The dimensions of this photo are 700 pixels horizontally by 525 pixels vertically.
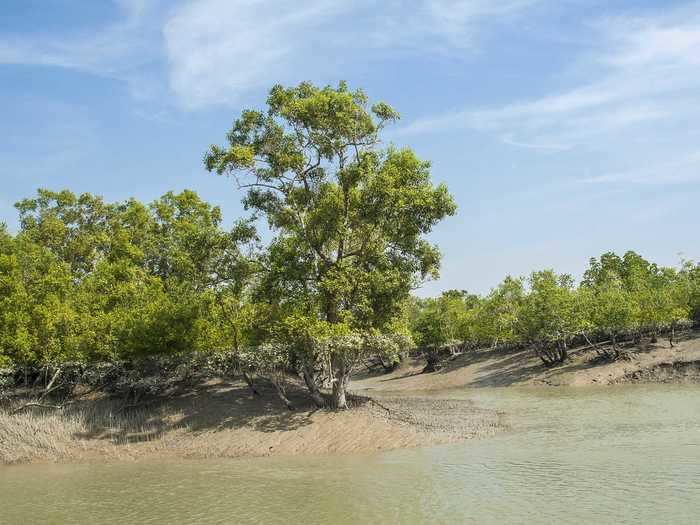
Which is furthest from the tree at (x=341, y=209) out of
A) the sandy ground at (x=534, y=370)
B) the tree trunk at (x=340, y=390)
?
the sandy ground at (x=534, y=370)

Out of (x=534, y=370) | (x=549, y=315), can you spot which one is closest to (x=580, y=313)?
(x=549, y=315)

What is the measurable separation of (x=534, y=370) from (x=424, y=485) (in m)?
39.4

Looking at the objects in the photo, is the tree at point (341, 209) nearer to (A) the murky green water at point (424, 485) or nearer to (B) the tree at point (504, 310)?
(A) the murky green water at point (424, 485)

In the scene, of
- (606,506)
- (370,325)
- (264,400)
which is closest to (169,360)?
(264,400)

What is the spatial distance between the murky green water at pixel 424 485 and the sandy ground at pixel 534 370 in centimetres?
2006

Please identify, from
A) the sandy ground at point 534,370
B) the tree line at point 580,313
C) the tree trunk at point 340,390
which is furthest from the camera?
the tree line at point 580,313

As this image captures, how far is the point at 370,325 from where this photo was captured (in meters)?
27.8

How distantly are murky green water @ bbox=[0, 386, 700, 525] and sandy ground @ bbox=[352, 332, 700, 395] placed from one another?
790 inches

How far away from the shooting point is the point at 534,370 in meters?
53.6

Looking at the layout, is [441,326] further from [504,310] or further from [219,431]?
[219,431]

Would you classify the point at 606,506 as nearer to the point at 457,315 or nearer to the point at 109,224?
the point at 109,224

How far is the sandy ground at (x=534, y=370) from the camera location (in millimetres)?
45500

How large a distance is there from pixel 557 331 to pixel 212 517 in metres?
40.1

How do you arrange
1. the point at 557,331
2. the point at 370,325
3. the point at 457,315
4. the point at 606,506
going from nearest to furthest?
the point at 606,506 → the point at 370,325 → the point at 557,331 → the point at 457,315
